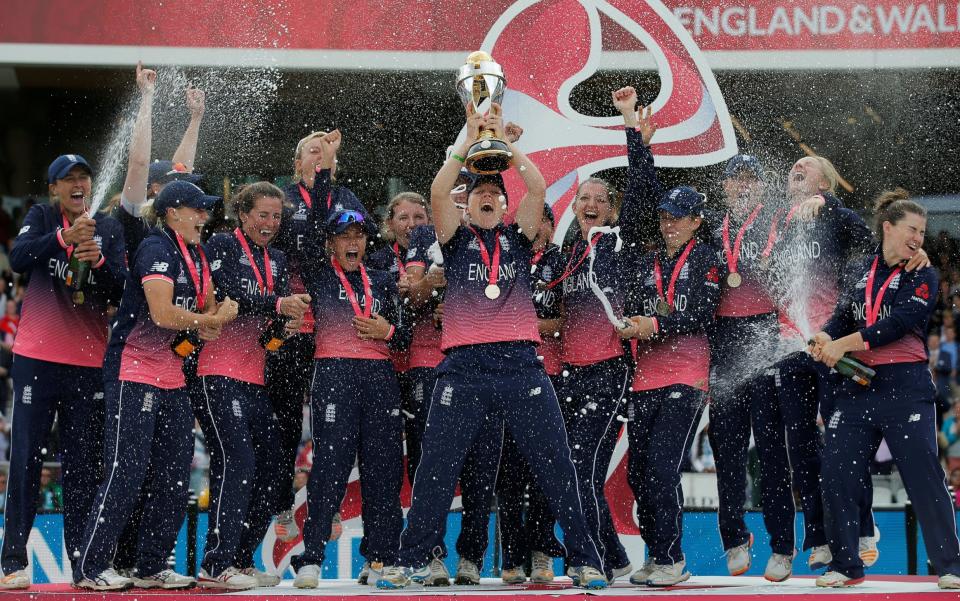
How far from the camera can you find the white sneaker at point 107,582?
203 inches

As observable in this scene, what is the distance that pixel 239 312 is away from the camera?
225 inches

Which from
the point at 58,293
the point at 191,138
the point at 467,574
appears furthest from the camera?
the point at 191,138

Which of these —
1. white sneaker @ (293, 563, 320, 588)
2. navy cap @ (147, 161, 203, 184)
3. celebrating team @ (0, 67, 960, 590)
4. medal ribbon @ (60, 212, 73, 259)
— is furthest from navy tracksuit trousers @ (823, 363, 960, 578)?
medal ribbon @ (60, 212, 73, 259)

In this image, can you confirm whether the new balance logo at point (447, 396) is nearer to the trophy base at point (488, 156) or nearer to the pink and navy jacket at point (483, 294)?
the pink and navy jacket at point (483, 294)

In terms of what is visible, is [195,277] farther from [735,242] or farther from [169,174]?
[735,242]

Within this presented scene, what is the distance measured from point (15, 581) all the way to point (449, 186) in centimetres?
269

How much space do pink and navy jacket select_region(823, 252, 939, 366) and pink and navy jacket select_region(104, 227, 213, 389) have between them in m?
3.07

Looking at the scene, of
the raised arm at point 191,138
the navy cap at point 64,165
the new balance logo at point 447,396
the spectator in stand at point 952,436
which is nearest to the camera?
the new balance logo at point 447,396

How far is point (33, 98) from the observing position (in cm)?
1343

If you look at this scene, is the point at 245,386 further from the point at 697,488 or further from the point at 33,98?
the point at 33,98

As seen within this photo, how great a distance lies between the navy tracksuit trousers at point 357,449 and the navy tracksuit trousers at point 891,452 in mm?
2062

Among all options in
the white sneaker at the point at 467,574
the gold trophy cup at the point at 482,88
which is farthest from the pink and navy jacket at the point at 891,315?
the white sneaker at the point at 467,574

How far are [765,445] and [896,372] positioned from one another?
77cm

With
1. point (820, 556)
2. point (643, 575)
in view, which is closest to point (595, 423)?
point (643, 575)
